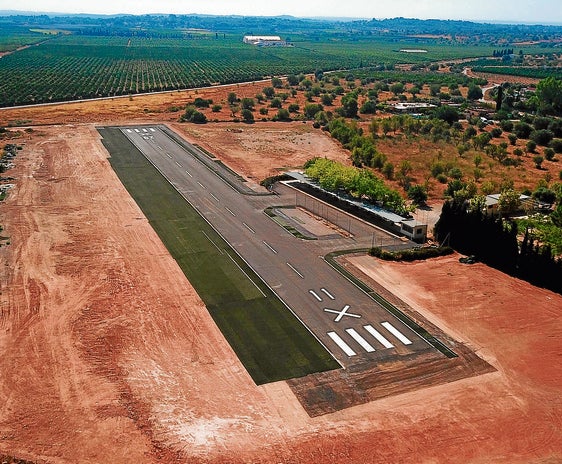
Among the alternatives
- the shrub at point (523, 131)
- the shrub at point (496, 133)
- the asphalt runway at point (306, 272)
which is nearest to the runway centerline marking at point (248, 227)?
the asphalt runway at point (306, 272)

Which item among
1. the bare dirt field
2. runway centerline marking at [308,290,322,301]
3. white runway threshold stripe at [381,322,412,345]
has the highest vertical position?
white runway threshold stripe at [381,322,412,345]

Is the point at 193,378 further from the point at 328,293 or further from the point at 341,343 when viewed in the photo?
the point at 328,293

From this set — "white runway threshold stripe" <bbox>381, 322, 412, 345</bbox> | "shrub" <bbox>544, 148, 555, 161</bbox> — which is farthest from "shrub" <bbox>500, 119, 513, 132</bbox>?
"white runway threshold stripe" <bbox>381, 322, 412, 345</bbox>

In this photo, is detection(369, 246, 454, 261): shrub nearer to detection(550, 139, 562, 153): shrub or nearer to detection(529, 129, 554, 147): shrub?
detection(550, 139, 562, 153): shrub

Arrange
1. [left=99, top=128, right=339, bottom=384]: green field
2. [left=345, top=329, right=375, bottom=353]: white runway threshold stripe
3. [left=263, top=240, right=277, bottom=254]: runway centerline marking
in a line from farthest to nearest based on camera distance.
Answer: [left=263, top=240, right=277, bottom=254]: runway centerline marking < [left=345, top=329, right=375, bottom=353]: white runway threshold stripe < [left=99, top=128, right=339, bottom=384]: green field

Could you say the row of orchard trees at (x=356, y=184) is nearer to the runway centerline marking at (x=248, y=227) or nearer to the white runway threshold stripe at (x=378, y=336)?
the runway centerline marking at (x=248, y=227)

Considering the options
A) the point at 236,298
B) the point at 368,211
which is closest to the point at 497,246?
the point at 368,211
